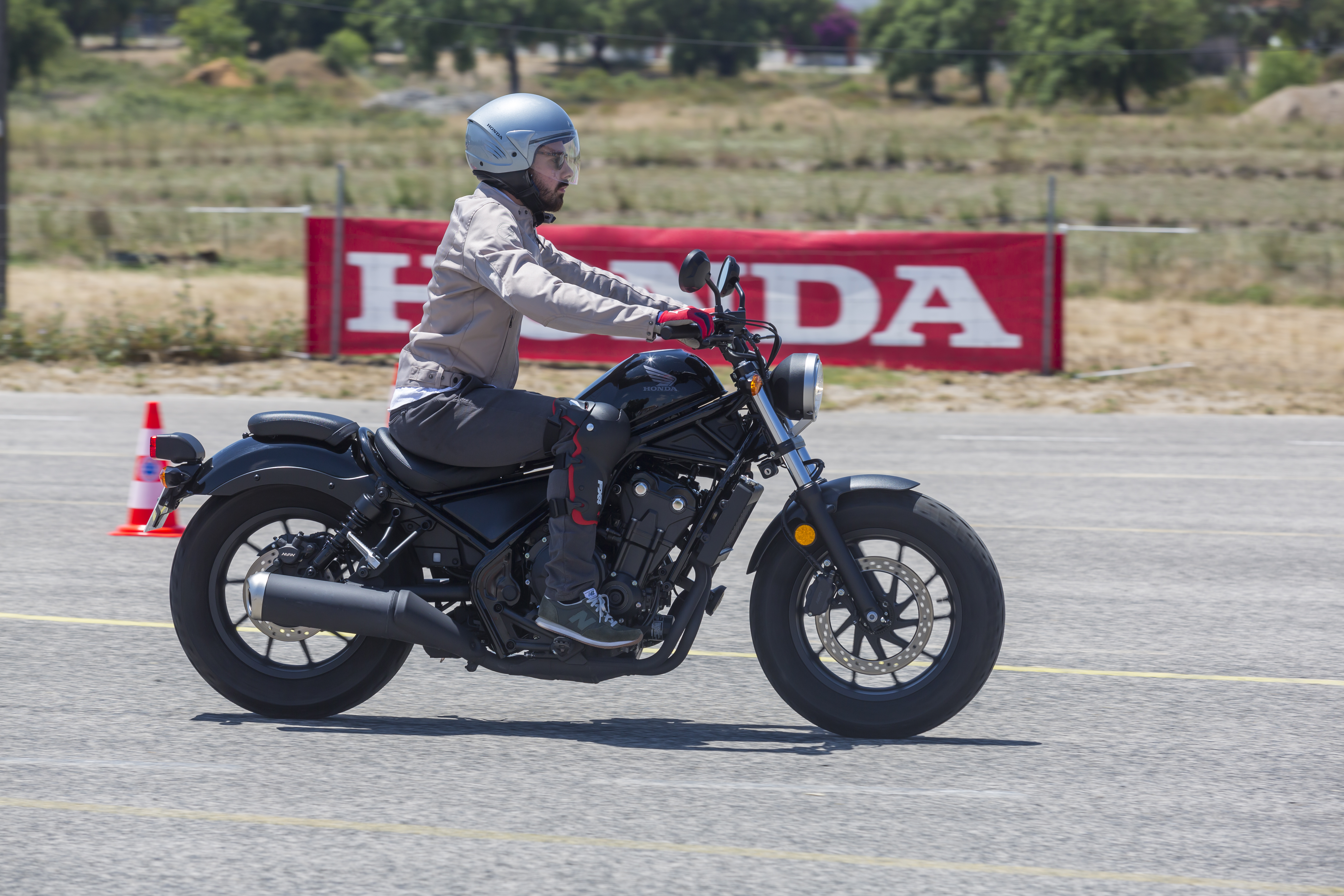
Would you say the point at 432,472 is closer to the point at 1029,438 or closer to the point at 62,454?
the point at 62,454

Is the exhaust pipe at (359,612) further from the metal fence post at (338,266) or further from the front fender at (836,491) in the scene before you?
the metal fence post at (338,266)

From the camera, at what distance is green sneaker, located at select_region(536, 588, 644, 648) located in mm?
4934

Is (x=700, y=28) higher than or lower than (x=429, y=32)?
higher

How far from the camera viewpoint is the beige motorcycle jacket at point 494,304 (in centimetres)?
480

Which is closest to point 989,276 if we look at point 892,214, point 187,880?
point 187,880

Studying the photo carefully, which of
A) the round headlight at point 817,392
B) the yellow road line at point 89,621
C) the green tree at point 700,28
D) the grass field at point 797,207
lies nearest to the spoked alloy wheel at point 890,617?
the round headlight at point 817,392

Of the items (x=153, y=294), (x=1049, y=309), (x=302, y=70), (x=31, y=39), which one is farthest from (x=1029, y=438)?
(x=302, y=70)

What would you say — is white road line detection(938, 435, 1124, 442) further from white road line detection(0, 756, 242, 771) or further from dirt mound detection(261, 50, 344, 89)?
dirt mound detection(261, 50, 344, 89)

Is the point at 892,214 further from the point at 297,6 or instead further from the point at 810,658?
the point at 297,6

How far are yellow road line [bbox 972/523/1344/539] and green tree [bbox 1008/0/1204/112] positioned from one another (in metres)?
76.4

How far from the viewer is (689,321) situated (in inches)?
186

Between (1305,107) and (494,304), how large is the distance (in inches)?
2485

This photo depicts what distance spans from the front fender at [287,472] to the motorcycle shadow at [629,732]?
0.73 metres

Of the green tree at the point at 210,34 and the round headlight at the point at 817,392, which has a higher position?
the green tree at the point at 210,34
